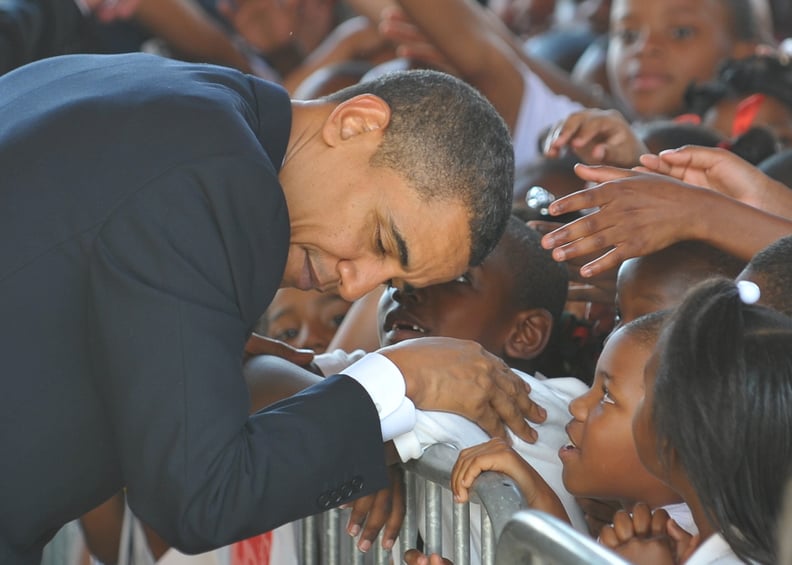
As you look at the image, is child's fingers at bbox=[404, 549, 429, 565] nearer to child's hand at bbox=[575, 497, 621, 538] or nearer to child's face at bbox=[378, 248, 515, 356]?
child's hand at bbox=[575, 497, 621, 538]

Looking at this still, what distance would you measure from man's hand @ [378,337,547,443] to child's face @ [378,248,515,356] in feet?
1.85

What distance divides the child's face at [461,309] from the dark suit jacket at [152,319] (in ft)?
2.85

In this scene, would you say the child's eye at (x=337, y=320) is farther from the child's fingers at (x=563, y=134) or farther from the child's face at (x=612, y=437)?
the child's face at (x=612, y=437)

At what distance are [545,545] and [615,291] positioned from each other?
1.59 m

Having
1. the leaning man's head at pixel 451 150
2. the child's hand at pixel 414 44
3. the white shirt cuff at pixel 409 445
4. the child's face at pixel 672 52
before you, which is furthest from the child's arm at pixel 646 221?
the child's face at pixel 672 52

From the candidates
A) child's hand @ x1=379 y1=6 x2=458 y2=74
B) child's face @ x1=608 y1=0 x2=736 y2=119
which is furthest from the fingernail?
child's face @ x1=608 y1=0 x2=736 y2=119

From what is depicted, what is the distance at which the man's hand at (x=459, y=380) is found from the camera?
2289 millimetres

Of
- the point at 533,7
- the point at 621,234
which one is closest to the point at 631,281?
the point at 621,234

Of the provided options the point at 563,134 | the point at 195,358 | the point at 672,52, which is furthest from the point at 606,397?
the point at 672,52

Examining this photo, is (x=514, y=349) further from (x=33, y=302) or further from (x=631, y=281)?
(x=33, y=302)

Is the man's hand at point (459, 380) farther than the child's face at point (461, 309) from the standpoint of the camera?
No

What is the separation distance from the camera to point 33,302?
1994 millimetres

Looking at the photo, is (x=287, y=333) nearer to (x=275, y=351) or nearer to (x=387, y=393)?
(x=275, y=351)

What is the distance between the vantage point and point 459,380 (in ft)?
7.61
